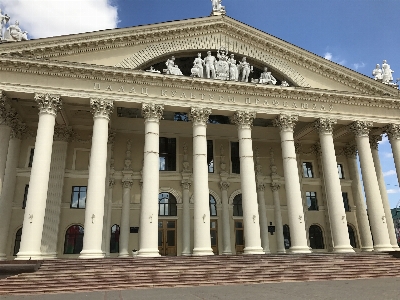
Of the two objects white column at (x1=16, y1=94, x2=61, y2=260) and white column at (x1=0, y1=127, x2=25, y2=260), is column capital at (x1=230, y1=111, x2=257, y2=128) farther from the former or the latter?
white column at (x1=0, y1=127, x2=25, y2=260)

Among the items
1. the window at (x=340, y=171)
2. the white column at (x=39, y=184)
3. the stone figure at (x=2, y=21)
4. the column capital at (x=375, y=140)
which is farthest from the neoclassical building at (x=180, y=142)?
the stone figure at (x=2, y=21)

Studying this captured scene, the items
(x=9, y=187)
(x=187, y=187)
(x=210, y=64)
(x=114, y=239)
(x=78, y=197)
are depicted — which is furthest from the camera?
(x=187, y=187)

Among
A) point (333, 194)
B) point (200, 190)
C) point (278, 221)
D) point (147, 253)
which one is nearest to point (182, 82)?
point (200, 190)

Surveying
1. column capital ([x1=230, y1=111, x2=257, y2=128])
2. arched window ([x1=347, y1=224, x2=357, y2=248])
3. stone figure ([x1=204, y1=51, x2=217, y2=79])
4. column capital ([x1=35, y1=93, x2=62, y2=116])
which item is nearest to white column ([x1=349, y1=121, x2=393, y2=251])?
arched window ([x1=347, y1=224, x2=357, y2=248])

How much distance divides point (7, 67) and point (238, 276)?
18025 millimetres

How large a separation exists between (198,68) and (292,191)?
10.8 metres

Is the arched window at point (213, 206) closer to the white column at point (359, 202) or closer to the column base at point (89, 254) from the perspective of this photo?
the column base at point (89, 254)

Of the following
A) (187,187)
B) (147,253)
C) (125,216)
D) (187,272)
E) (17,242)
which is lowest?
(187,272)

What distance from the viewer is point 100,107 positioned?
20.7m

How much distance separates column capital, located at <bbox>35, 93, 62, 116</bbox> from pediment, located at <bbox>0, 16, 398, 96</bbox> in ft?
8.78

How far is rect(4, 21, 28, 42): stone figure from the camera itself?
2181 cm

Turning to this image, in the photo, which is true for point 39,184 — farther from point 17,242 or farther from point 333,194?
point 333,194

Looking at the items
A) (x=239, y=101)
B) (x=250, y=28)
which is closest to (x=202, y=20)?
(x=250, y=28)

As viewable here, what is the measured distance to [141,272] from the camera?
15031mm
